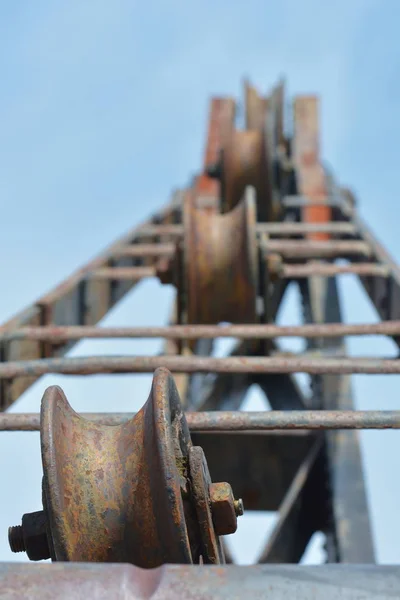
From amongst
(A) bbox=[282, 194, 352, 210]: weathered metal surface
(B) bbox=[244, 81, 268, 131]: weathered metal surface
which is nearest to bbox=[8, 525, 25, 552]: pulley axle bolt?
(A) bbox=[282, 194, 352, 210]: weathered metal surface

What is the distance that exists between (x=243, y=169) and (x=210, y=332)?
9.81ft

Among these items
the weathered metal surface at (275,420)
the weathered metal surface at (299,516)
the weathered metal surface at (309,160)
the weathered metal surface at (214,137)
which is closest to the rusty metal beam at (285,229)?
the weathered metal surface at (214,137)

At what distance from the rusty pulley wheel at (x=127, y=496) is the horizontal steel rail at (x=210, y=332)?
5.07ft

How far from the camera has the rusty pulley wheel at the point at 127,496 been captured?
71.9 inches

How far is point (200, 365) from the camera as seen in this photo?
318cm

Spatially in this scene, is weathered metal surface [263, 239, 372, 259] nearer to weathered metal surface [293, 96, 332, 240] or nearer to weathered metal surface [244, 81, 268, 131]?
weathered metal surface [293, 96, 332, 240]

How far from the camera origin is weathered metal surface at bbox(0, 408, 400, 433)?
2.47 metres

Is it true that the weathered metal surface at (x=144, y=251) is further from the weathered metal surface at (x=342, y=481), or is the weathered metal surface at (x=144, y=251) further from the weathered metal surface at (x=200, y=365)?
the weathered metal surface at (x=200, y=365)

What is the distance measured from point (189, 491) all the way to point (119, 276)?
135 inches

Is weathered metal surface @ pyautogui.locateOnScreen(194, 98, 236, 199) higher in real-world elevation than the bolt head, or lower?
higher

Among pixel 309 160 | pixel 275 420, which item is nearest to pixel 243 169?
pixel 309 160

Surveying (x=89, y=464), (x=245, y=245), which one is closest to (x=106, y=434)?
(x=89, y=464)

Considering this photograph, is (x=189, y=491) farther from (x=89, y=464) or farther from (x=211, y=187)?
(x=211, y=187)

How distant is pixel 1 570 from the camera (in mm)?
1404
